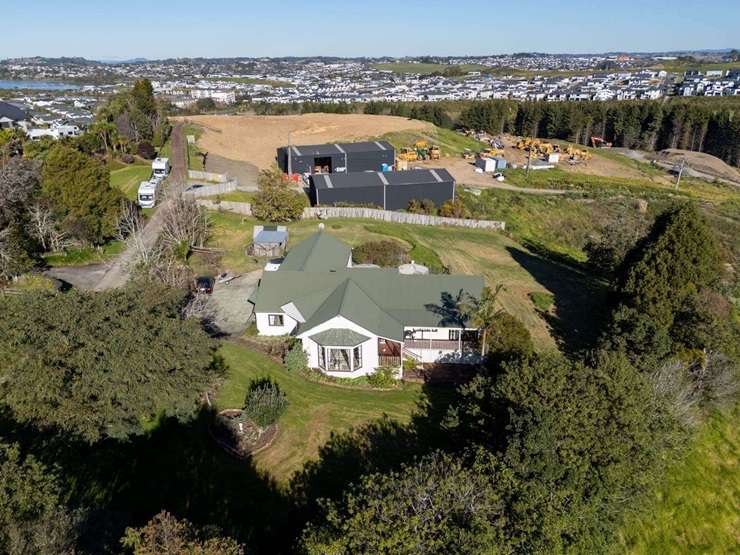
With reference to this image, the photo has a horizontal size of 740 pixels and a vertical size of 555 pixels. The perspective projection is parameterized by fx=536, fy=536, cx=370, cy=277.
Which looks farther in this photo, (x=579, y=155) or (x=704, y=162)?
(x=704, y=162)

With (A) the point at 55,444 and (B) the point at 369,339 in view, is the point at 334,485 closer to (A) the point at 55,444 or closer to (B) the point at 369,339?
(B) the point at 369,339

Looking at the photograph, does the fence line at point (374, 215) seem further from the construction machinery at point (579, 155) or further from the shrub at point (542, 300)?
the construction machinery at point (579, 155)

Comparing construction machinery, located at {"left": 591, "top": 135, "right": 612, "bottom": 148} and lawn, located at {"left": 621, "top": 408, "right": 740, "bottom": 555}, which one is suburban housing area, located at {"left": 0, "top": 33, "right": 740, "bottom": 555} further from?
construction machinery, located at {"left": 591, "top": 135, "right": 612, "bottom": 148}

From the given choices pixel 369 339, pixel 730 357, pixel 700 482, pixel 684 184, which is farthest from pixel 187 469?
pixel 684 184

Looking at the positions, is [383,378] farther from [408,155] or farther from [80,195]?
[408,155]

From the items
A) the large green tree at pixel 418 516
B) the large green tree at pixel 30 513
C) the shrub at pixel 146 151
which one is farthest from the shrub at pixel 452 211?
the large green tree at pixel 30 513

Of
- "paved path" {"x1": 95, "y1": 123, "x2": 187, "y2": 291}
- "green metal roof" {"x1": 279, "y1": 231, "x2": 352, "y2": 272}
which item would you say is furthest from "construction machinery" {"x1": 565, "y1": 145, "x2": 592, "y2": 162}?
"green metal roof" {"x1": 279, "y1": 231, "x2": 352, "y2": 272}

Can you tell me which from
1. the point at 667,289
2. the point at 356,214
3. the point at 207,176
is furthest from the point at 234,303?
the point at 207,176
